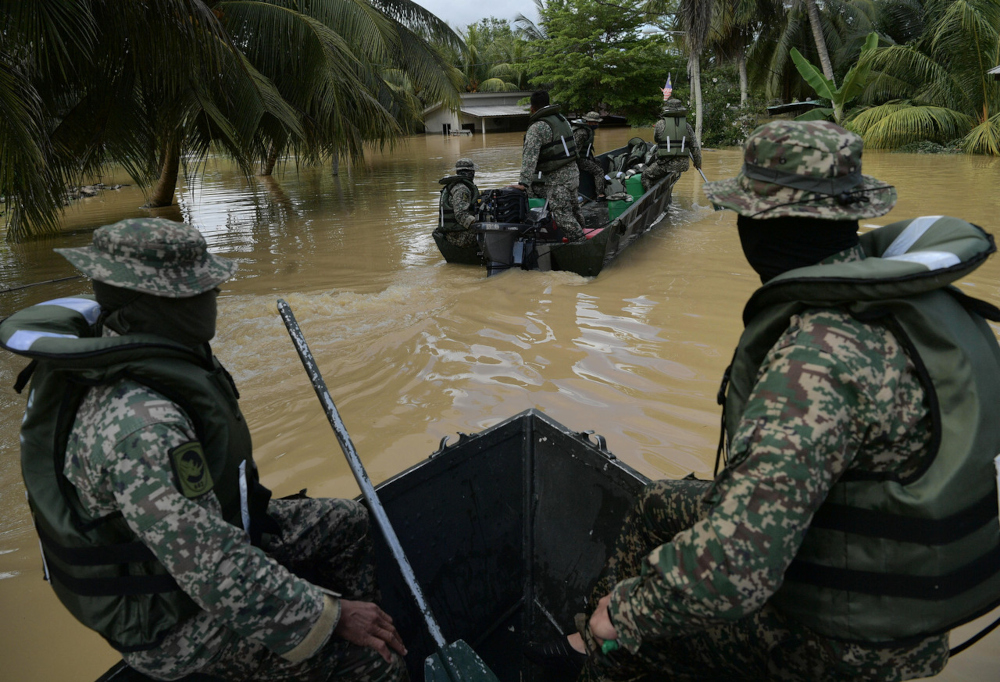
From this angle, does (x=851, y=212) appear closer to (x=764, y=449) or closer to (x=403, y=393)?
(x=764, y=449)

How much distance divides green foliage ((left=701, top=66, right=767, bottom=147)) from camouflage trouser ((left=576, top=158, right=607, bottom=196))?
53.4 ft

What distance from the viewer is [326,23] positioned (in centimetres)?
1386

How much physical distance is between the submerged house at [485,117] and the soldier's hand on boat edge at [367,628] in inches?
1701

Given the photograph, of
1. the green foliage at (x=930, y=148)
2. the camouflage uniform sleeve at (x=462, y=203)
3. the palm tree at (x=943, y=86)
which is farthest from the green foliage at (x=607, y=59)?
the camouflage uniform sleeve at (x=462, y=203)

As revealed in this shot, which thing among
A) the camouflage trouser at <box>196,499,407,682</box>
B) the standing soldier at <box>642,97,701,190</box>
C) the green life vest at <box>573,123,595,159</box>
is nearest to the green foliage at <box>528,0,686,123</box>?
the standing soldier at <box>642,97,701,190</box>

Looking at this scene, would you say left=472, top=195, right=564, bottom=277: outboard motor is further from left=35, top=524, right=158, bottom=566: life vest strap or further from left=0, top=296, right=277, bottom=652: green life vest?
left=35, top=524, right=158, bottom=566: life vest strap

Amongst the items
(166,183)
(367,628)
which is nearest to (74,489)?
(367,628)

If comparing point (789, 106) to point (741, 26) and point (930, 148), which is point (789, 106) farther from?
point (741, 26)

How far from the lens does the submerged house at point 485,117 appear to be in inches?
1710

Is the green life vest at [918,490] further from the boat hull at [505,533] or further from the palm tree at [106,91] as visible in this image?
the palm tree at [106,91]

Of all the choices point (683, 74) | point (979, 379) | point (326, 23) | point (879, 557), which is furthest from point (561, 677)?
point (683, 74)

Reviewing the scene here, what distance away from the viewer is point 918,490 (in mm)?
1359

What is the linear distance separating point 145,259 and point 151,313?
149 mm

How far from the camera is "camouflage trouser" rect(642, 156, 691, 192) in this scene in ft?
34.8
